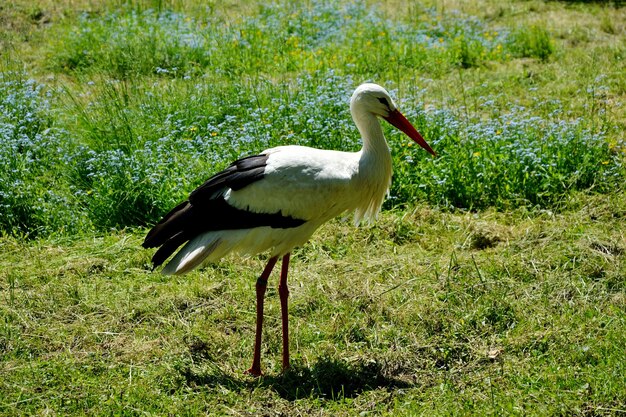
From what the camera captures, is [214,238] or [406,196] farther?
[406,196]

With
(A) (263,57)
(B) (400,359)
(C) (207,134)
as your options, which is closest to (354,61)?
(A) (263,57)

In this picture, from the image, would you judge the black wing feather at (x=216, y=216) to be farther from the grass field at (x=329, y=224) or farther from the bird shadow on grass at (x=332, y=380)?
the bird shadow on grass at (x=332, y=380)

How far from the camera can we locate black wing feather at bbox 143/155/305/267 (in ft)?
14.0

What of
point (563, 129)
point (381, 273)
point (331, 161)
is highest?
point (331, 161)

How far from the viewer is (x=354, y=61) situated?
777 cm

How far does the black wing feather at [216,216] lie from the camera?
4254 mm

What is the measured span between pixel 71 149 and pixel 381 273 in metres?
2.49

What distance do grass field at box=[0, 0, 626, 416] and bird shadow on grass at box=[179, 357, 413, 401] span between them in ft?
0.04

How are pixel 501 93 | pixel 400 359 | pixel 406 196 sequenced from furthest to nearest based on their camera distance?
1. pixel 501 93
2. pixel 406 196
3. pixel 400 359

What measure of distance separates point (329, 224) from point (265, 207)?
54.9 inches

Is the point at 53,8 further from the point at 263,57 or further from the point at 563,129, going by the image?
the point at 563,129

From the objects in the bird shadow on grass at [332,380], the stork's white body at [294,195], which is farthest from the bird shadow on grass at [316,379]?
the stork's white body at [294,195]

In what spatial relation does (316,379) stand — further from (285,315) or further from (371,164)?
(371,164)

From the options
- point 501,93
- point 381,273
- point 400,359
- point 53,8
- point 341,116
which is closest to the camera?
point 400,359
